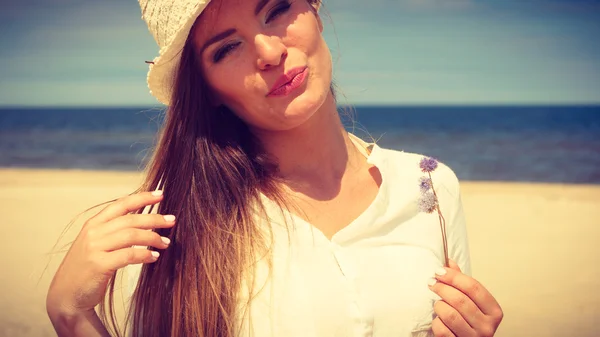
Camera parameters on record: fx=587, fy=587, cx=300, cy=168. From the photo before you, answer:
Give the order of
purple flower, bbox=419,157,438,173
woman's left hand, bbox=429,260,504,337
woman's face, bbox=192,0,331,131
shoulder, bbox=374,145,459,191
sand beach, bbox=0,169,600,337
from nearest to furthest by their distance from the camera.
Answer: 1. woman's left hand, bbox=429,260,504,337
2. woman's face, bbox=192,0,331,131
3. purple flower, bbox=419,157,438,173
4. shoulder, bbox=374,145,459,191
5. sand beach, bbox=0,169,600,337

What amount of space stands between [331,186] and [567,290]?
5.32 m

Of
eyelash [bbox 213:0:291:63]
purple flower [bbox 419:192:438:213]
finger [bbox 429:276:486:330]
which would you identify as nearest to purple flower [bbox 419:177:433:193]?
purple flower [bbox 419:192:438:213]

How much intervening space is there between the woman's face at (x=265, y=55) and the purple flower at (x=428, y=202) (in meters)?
0.56

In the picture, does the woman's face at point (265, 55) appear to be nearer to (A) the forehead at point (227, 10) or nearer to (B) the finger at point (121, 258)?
(A) the forehead at point (227, 10)

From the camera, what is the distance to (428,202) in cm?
228

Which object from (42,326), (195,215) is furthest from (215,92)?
(42,326)

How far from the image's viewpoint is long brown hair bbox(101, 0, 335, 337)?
2.05 metres

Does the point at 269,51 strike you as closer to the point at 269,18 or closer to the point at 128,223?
the point at 269,18

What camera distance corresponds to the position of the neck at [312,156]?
2.49 meters

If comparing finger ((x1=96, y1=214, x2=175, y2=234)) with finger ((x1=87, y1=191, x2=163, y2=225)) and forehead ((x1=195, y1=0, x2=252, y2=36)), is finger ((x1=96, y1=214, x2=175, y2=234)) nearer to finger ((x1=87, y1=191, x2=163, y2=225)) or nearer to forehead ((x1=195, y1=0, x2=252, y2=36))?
finger ((x1=87, y1=191, x2=163, y2=225))

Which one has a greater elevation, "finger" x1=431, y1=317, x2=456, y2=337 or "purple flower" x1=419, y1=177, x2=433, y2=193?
"purple flower" x1=419, y1=177, x2=433, y2=193

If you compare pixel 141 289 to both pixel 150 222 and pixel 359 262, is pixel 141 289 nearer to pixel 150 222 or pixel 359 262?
pixel 150 222

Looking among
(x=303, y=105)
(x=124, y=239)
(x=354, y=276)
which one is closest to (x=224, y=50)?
(x=303, y=105)

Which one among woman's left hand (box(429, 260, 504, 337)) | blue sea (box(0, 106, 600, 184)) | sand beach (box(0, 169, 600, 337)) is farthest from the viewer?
blue sea (box(0, 106, 600, 184))
